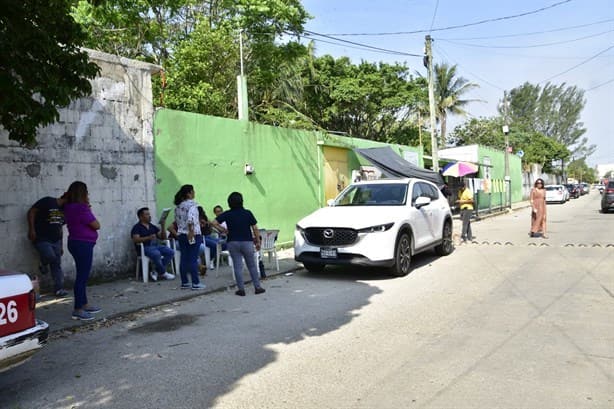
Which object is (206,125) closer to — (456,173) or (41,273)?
(41,273)

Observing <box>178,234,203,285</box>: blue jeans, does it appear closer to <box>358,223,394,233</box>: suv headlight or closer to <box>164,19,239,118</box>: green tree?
<box>358,223,394,233</box>: suv headlight

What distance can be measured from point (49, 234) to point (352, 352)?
5.35m

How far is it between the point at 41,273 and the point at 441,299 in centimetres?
618

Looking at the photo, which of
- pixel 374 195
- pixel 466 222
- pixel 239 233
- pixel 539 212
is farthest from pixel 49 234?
pixel 539 212

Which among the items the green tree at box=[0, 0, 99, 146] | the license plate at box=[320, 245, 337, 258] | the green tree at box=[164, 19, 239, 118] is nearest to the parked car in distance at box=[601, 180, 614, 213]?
the green tree at box=[164, 19, 239, 118]

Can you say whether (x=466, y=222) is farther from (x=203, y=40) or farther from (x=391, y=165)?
(x=203, y=40)

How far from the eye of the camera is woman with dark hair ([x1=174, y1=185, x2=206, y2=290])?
26.3 feet

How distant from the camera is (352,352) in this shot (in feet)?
16.0

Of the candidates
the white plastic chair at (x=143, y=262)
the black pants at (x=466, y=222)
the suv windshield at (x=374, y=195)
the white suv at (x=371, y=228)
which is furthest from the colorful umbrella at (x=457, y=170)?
the white plastic chair at (x=143, y=262)

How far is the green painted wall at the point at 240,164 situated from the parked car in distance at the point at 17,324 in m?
6.13

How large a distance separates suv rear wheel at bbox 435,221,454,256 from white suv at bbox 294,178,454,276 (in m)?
0.83

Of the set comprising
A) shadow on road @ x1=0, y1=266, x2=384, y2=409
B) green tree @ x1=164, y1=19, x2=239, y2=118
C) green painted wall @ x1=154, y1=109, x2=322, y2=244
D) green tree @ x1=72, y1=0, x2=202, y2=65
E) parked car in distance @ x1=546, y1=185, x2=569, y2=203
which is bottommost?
shadow on road @ x1=0, y1=266, x2=384, y2=409

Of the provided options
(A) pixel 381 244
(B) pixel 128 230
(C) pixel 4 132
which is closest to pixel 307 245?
(A) pixel 381 244

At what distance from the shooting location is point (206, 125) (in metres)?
11.0
